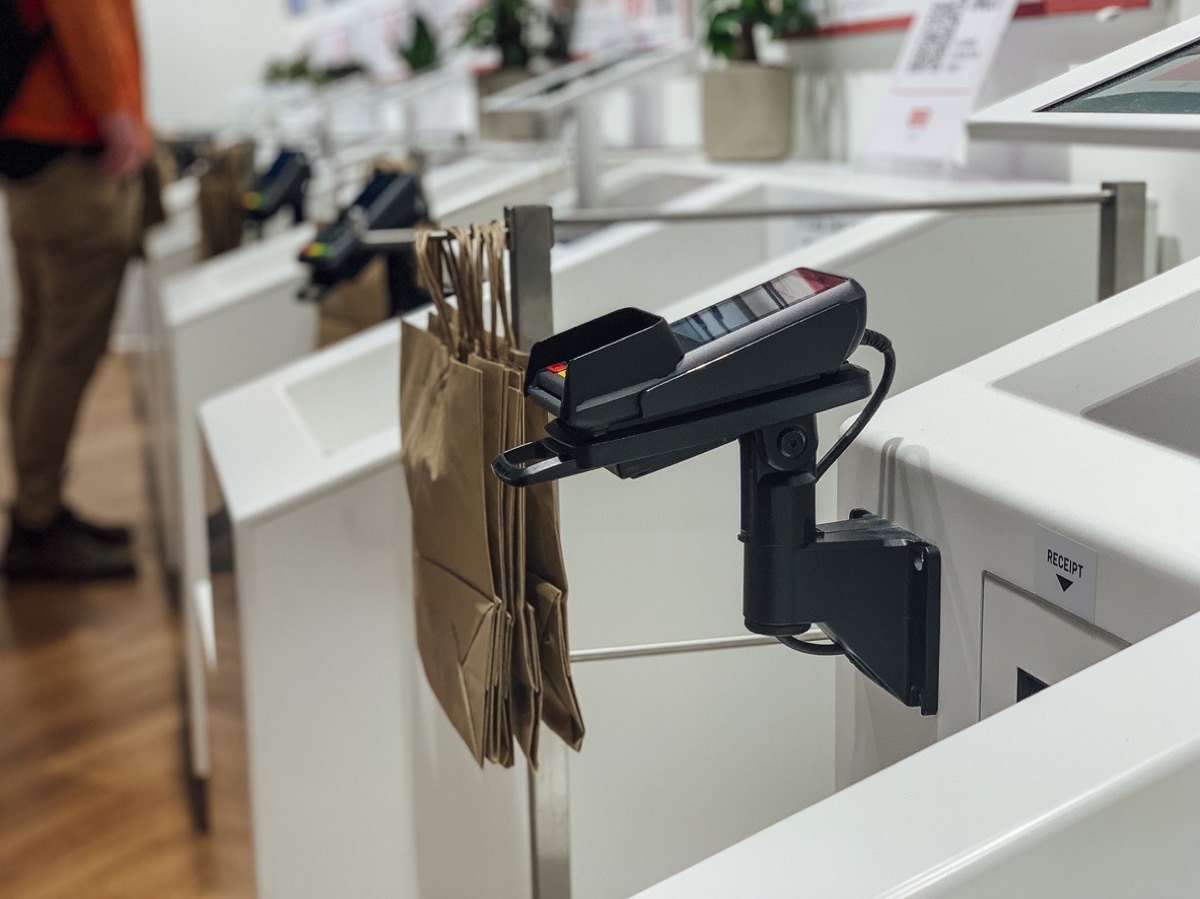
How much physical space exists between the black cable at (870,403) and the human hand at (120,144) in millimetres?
2660

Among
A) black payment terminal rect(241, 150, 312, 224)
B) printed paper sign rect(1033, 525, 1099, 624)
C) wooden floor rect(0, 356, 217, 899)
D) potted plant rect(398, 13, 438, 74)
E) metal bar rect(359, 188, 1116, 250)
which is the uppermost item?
potted plant rect(398, 13, 438, 74)

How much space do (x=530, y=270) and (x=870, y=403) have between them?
43 centimetres

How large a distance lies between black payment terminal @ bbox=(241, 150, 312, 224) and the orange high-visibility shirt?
1.42 ft

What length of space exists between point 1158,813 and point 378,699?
3.56ft

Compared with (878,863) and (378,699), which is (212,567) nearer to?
(378,699)

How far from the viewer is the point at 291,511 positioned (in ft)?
4.74

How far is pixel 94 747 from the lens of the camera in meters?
2.65

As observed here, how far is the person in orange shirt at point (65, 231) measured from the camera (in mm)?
3096

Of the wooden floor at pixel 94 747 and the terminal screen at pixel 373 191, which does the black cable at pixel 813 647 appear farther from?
the wooden floor at pixel 94 747

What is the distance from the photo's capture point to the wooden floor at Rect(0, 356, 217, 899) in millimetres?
2219

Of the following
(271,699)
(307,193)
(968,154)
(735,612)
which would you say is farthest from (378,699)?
(307,193)

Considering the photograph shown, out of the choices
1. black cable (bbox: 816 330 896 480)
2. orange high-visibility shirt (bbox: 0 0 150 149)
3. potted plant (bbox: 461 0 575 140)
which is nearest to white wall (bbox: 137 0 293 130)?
orange high-visibility shirt (bbox: 0 0 150 149)

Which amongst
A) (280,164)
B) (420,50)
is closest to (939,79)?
(280,164)

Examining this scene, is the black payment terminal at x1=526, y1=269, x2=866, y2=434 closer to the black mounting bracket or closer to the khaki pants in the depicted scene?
the black mounting bracket
